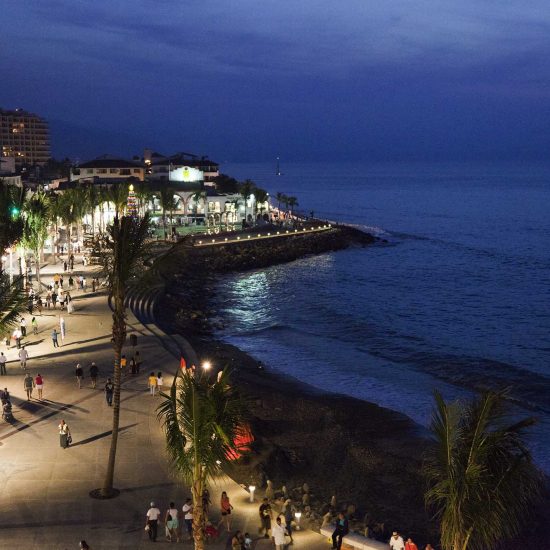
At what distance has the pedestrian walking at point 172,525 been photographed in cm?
1596

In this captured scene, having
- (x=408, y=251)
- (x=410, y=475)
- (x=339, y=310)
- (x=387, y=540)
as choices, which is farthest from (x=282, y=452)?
(x=408, y=251)

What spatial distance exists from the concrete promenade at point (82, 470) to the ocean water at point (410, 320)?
8210 mm

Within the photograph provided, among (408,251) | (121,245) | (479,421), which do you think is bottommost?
(408,251)

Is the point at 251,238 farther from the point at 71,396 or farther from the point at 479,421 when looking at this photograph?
the point at 479,421

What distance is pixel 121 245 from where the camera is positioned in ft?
58.0

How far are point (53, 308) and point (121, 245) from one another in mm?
24722

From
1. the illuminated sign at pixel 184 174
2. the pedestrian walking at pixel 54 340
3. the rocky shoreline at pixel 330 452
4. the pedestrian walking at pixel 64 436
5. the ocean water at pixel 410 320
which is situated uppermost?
the illuminated sign at pixel 184 174

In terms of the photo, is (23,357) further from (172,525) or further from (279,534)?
(279,534)

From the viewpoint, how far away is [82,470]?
63.0ft

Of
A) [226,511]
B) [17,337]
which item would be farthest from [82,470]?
[17,337]

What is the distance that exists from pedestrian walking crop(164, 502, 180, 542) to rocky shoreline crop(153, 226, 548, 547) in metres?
3.26

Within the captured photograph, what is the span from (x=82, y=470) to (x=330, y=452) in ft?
27.4

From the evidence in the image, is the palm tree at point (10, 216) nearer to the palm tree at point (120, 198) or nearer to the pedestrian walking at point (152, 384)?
the pedestrian walking at point (152, 384)

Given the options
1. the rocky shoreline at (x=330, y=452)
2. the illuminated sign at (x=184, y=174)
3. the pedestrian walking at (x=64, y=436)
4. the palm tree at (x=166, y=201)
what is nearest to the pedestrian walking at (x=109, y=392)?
the pedestrian walking at (x=64, y=436)
